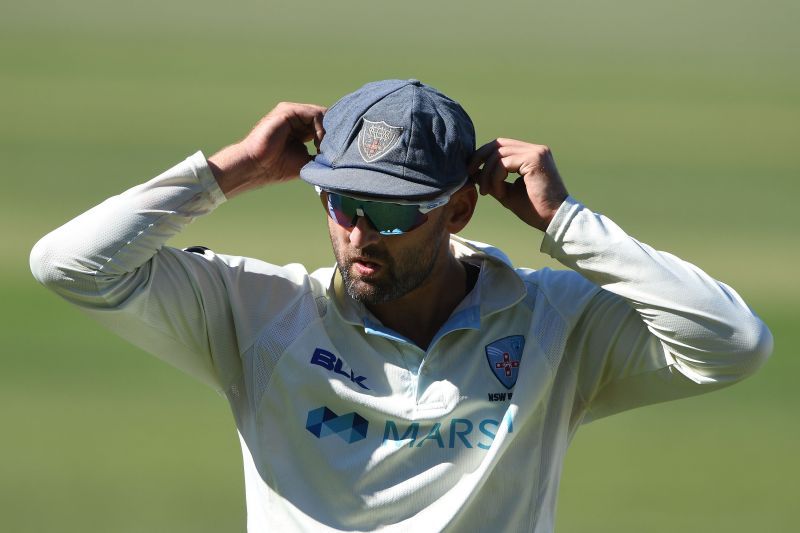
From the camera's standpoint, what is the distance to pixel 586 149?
405 inches

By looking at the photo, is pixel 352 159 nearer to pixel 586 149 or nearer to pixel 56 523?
pixel 56 523

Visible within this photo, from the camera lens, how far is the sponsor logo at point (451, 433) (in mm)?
3148

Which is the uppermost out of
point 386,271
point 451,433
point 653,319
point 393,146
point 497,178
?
point 393,146

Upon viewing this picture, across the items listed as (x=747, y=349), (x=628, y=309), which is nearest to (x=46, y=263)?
(x=628, y=309)

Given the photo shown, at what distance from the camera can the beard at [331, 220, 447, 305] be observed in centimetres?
320

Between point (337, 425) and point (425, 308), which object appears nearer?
point (337, 425)

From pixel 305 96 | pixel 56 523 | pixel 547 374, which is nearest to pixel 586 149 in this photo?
pixel 305 96

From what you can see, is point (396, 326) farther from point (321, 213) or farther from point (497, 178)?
point (321, 213)

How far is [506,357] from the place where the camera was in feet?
10.7

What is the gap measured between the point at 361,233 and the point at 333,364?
0.35 metres

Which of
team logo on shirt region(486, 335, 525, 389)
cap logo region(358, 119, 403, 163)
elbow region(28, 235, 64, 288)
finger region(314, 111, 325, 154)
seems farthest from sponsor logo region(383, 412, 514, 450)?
elbow region(28, 235, 64, 288)

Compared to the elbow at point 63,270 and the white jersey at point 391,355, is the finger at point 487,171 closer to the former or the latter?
the white jersey at point 391,355

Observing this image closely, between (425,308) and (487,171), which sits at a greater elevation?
(487,171)

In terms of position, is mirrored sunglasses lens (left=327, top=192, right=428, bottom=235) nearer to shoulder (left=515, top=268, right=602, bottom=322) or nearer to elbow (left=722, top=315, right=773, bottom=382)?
shoulder (left=515, top=268, right=602, bottom=322)
